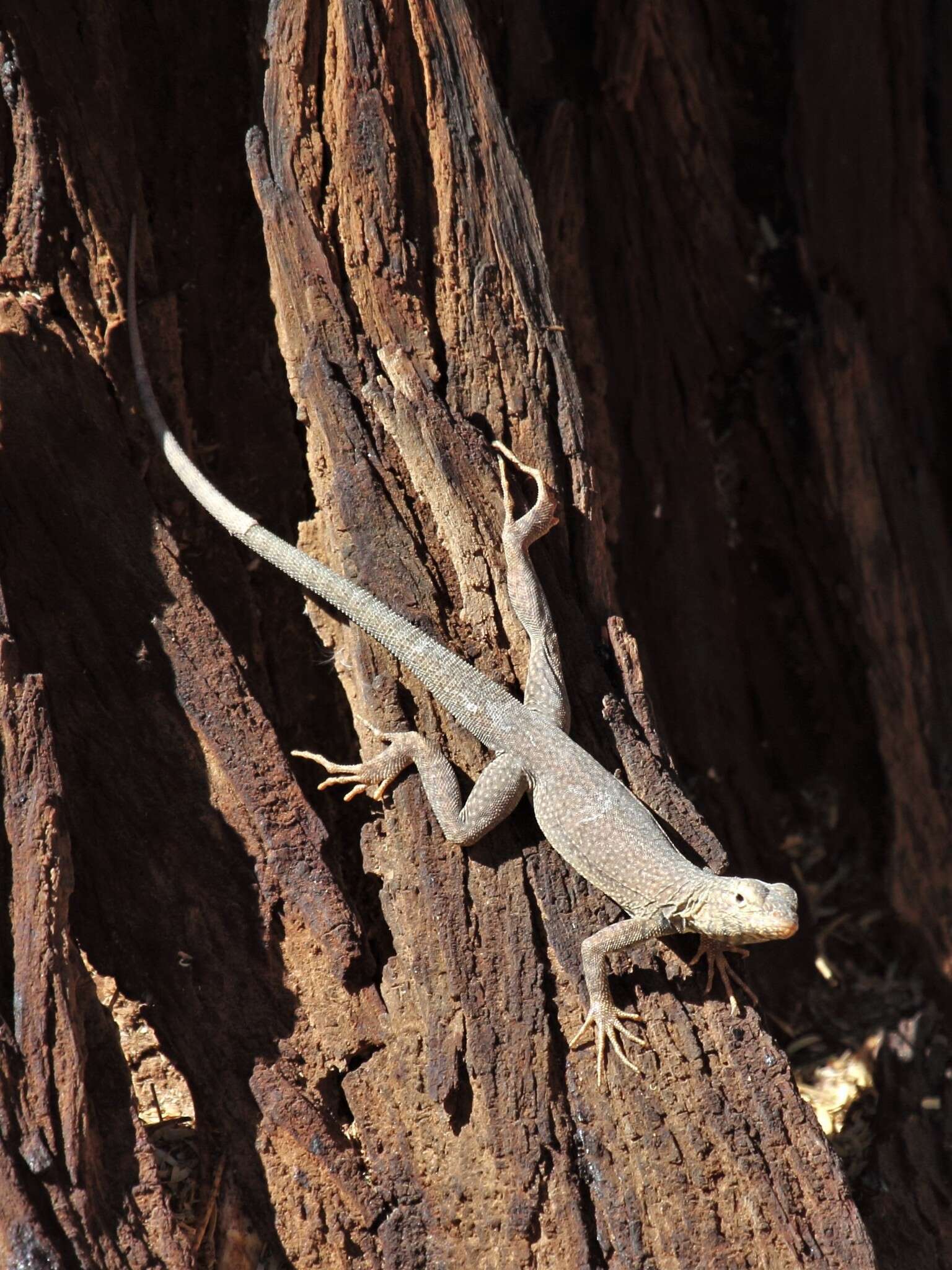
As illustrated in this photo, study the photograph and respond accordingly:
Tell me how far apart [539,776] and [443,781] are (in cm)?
34

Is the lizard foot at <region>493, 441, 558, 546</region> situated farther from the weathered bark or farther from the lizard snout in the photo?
the lizard snout

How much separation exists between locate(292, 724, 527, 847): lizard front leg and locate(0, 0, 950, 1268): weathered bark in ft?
0.33

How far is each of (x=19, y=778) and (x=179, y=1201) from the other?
1.48 metres

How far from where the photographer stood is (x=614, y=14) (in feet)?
15.0

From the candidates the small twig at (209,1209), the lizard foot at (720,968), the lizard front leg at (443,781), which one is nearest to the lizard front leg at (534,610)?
the lizard front leg at (443,781)

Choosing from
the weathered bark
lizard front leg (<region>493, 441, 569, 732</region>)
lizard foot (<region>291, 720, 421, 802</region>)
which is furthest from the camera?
lizard front leg (<region>493, 441, 569, 732</region>)

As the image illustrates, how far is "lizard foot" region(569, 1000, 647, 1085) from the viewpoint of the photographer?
10.3ft

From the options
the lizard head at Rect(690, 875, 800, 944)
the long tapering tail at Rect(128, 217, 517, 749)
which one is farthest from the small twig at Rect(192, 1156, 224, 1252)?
the lizard head at Rect(690, 875, 800, 944)

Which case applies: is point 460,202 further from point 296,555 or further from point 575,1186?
point 575,1186

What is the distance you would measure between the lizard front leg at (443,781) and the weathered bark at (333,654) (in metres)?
0.10

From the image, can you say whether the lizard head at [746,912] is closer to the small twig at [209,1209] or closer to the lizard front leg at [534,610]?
the lizard front leg at [534,610]

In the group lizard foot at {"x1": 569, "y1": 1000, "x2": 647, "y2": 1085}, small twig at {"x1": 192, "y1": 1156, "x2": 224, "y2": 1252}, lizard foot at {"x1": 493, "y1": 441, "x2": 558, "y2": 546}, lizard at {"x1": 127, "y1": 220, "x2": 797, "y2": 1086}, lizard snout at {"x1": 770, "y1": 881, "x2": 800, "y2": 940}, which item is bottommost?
small twig at {"x1": 192, "y1": 1156, "x2": 224, "y2": 1252}

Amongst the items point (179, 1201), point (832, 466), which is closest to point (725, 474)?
point (832, 466)

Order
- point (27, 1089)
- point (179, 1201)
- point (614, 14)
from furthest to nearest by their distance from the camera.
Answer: point (614, 14), point (179, 1201), point (27, 1089)
